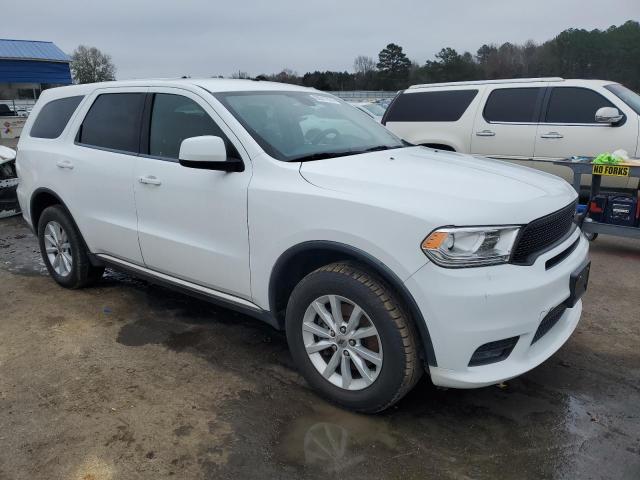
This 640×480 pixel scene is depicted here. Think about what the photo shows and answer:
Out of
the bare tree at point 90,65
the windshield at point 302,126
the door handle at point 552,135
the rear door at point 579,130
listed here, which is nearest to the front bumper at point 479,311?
the windshield at point 302,126

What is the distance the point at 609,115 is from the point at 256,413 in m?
5.99

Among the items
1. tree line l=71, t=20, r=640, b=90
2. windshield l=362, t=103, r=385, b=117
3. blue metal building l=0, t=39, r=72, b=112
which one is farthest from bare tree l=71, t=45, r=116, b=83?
windshield l=362, t=103, r=385, b=117

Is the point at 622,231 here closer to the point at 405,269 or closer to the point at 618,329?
the point at 618,329

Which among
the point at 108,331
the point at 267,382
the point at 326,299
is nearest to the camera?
the point at 326,299

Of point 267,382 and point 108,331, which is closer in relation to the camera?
point 267,382

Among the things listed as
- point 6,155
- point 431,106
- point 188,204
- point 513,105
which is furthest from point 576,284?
point 6,155

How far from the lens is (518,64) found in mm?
44000

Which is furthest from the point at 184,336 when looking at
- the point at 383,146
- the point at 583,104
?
the point at 583,104

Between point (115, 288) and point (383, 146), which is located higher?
point (383, 146)

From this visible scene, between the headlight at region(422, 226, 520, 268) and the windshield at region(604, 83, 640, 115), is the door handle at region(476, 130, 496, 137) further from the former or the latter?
the headlight at region(422, 226, 520, 268)

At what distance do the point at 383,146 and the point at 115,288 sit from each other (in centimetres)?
294

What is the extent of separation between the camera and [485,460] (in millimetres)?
2645

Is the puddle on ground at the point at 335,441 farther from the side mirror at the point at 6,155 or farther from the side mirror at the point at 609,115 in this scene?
the side mirror at the point at 6,155

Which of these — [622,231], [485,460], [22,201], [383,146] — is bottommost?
[485,460]
